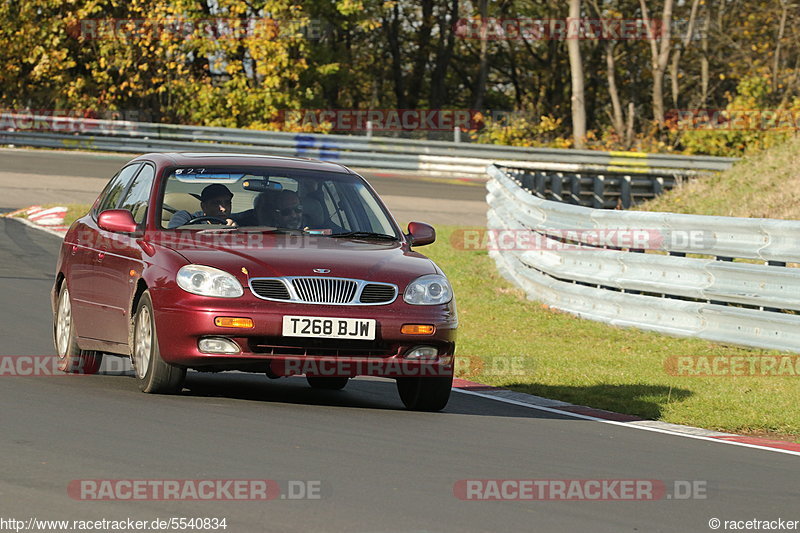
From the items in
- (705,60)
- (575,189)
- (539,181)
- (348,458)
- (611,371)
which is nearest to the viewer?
(348,458)

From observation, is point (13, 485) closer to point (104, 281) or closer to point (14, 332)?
point (104, 281)

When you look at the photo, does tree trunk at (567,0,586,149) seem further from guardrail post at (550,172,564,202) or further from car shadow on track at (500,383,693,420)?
car shadow on track at (500,383,693,420)

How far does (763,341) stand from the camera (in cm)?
1138

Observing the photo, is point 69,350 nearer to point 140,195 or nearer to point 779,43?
point 140,195

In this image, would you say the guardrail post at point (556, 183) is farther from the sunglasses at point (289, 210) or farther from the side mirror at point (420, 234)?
the sunglasses at point (289, 210)

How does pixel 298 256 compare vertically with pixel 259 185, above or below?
below

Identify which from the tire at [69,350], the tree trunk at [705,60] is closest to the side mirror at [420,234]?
the tire at [69,350]

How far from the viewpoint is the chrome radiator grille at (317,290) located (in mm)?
8195

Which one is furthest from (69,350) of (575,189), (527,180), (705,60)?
(705,60)

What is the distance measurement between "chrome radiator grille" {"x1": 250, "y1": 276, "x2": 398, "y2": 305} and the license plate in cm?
11

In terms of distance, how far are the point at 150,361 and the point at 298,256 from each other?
110 centimetres

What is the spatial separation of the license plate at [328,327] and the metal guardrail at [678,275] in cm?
434

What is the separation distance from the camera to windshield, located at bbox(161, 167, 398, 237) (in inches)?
363

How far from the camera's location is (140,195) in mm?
9578
